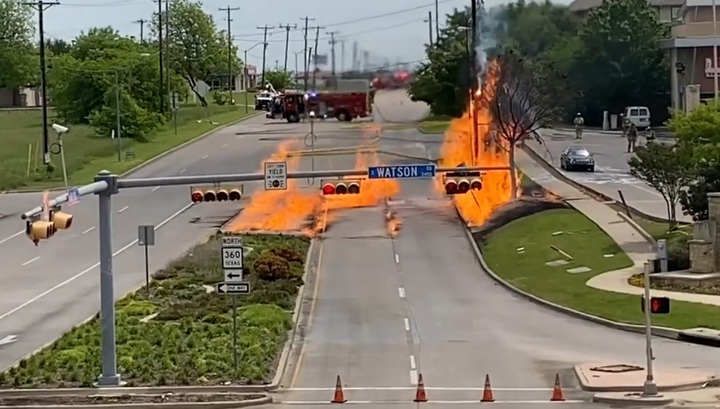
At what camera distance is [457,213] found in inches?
2795

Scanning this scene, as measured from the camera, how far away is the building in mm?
107875

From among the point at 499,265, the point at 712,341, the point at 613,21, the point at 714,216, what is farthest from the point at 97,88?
the point at 712,341

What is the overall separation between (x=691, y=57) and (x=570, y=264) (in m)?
61.3

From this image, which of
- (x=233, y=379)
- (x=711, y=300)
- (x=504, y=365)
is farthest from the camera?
(x=711, y=300)

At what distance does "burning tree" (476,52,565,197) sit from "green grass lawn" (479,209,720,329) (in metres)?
6.50

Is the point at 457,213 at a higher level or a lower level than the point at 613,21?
lower

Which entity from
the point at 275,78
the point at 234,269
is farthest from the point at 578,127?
the point at 275,78

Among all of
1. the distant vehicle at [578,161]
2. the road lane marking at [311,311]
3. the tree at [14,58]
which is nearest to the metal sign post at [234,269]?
the road lane marking at [311,311]

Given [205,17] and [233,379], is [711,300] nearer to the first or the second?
[233,379]

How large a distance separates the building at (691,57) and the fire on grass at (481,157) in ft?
123

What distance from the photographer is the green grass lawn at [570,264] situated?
4219cm

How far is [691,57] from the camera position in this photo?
11038cm

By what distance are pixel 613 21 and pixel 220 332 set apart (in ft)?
233

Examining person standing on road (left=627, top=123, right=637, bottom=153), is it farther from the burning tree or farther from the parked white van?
the burning tree
